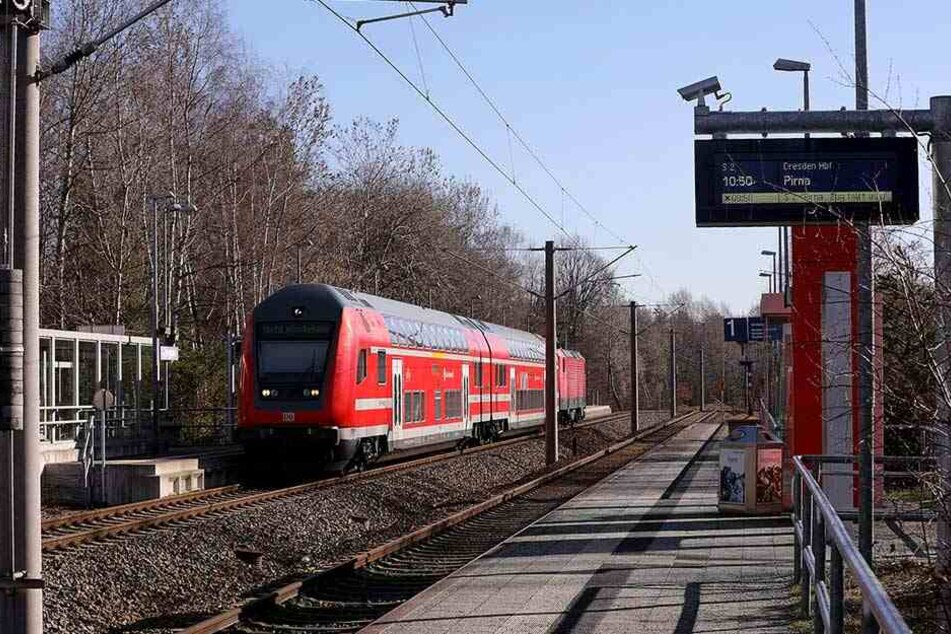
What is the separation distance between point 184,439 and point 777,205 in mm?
26075

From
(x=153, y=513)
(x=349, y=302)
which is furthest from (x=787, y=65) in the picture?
(x=153, y=513)

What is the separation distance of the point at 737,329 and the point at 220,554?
4278cm

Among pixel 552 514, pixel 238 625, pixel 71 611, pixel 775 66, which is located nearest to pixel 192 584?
pixel 71 611

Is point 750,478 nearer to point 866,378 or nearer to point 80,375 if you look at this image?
point 866,378

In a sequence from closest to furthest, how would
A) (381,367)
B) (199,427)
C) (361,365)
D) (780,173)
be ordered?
(780,173) < (361,365) < (381,367) < (199,427)

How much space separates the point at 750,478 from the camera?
18656mm

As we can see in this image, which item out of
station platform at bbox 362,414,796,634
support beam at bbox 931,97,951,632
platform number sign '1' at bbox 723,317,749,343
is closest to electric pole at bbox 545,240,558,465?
station platform at bbox 362,414,796,634

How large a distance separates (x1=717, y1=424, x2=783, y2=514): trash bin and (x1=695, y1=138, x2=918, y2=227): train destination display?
502 centimetres

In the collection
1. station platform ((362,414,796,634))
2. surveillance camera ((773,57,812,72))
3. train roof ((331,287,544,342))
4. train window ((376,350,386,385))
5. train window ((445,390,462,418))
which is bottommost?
station platform ((362,414,796,634))

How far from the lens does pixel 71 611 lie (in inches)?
489

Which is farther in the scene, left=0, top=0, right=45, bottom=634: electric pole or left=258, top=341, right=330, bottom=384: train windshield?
left=258, top=341, right=330, bottom=384: train windshield

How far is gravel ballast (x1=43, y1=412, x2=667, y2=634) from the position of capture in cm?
1273

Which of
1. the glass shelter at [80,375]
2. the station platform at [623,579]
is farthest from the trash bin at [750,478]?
the glass shelter at [80,375]

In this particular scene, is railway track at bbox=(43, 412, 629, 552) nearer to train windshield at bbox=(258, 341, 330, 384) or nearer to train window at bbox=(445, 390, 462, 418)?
train windshield at bbox=(258, 341, 330, 384)
